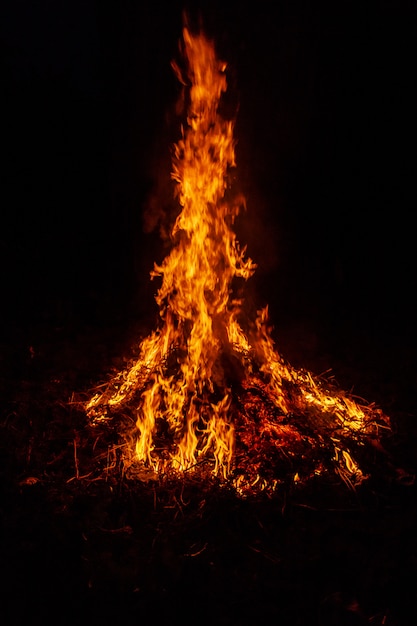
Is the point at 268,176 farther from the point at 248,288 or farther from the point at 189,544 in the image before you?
the point at 189,544

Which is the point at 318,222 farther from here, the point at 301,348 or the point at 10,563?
the point at 10,563

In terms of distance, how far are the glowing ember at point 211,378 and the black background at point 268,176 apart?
143cm

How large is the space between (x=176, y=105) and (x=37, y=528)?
450 cm

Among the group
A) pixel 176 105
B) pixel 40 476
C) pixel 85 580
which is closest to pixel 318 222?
pixel 176 105

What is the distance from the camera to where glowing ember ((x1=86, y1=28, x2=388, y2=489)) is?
12.7ft

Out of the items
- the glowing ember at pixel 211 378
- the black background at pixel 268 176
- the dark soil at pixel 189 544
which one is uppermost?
the black background at pixel 268 176

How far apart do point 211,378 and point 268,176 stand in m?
3.09

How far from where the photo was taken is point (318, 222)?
722cm

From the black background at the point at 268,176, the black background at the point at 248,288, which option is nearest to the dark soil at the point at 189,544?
the black background at the point at 248,288

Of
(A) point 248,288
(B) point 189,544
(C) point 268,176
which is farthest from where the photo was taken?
(C) point 268,176

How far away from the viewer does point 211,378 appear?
4191 millimetres

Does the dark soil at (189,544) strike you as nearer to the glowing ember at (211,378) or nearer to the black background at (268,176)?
the glowing ember at (211,378)

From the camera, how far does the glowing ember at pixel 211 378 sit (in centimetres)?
388

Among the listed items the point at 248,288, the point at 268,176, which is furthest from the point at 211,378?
the point at 268,176
